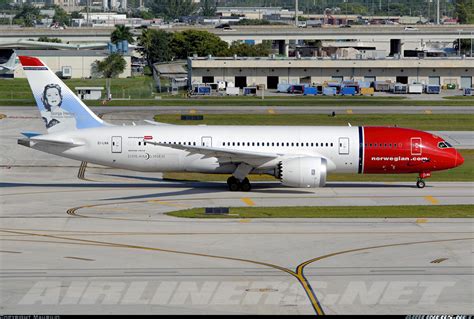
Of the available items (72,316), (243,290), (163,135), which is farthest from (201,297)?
(163,135)

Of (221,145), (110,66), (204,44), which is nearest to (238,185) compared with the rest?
(221,145)

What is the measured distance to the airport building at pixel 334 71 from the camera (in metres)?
151

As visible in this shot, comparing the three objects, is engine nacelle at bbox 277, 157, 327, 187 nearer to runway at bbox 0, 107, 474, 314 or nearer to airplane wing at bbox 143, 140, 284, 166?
runway at bbox 0, 107, 474, 314

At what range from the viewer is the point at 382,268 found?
3916cm

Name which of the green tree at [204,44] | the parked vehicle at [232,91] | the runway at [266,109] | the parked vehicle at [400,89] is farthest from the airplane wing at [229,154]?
the green tree at [204,44]

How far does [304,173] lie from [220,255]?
647 inches

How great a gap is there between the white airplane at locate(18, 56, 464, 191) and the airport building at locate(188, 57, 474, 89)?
9040 centimetres

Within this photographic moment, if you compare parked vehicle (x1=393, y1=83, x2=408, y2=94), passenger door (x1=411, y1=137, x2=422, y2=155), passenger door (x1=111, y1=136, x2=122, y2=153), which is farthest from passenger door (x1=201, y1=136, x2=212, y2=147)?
parked vehicle (x1=393, y1=83, x2=408, y2=94)

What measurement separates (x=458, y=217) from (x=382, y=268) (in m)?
12.9

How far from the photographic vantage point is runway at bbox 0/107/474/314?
3366 cm

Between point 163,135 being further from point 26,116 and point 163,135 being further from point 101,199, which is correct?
point 26,116

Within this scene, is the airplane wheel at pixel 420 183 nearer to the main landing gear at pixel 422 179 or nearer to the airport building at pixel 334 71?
the main landing gear at pixel 422 179

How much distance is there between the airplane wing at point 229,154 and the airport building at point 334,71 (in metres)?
92.2

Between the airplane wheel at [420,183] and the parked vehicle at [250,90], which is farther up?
the airplane wheel at [420,183]
